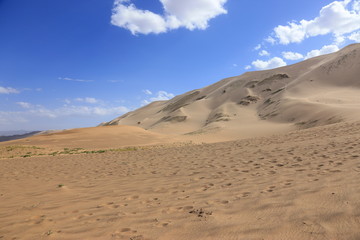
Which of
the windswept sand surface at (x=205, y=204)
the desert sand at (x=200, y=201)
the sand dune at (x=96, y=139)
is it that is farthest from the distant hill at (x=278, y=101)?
the windswept sand surface at (x=205, y=204)

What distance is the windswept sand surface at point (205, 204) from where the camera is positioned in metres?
2.97

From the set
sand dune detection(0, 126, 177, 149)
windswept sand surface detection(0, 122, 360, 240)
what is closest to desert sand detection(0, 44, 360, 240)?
windswept sand surface detection(0, 122, 360, 240)

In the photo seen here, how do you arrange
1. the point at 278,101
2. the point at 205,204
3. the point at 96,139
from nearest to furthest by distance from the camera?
the point at 205,204
the point at 96,139
the point at 278,101

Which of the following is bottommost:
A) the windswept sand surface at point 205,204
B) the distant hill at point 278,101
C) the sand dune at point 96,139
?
the windswept sand surface at point 205,204

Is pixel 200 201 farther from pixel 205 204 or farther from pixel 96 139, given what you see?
pixel 96 139

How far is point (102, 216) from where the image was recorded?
157 inches

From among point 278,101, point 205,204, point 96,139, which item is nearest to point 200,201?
point 205,204

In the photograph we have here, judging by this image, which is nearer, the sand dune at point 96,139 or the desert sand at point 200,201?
the desert sand at point 200,201

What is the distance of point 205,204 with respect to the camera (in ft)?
13.5

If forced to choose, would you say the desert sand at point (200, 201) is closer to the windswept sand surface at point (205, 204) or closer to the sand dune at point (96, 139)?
the windswept sand surface at point (205, 204)

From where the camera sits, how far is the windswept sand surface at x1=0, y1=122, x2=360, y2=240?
9.74 ft

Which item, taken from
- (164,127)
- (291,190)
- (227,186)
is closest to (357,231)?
(291,190)

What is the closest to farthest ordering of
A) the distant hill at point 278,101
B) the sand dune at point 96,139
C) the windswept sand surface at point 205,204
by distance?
1. the windswept sand surface at point 205,204
2. the sand dune at point 96,139
3. the distant hill at point 278,101

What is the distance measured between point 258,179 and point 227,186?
0.82 meters
